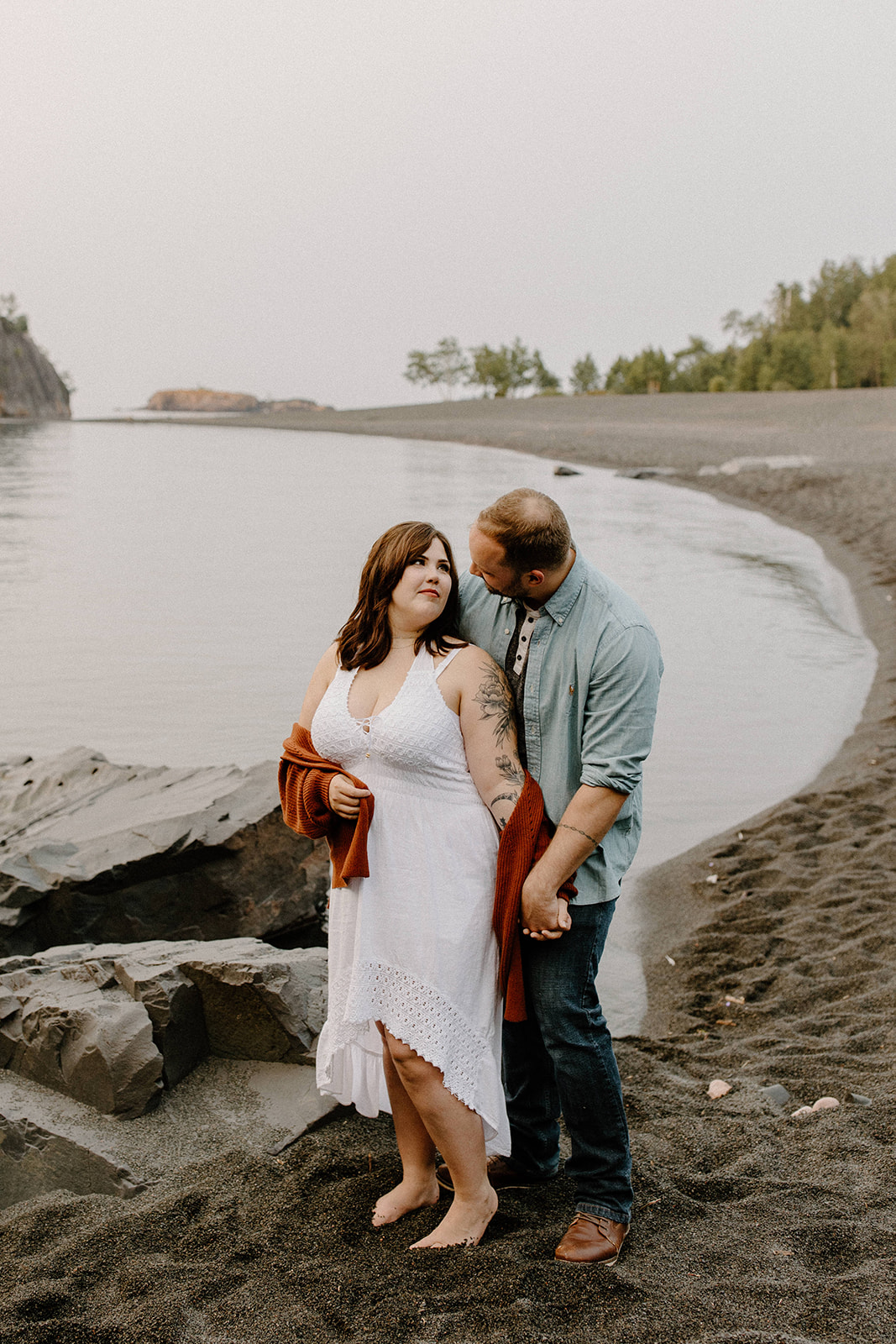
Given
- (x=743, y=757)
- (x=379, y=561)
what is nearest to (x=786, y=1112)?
(x=379, y=561)

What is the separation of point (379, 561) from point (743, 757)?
626cm

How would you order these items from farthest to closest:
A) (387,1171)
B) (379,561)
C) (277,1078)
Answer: (277,1078)
(387,1171)
(379,561)

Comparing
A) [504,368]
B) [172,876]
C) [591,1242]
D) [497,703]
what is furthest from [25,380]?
[591,1242]

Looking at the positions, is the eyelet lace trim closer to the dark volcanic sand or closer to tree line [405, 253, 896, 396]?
the dark volcanic sand

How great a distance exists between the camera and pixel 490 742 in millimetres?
2668

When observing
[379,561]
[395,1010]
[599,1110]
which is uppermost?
[379,561]

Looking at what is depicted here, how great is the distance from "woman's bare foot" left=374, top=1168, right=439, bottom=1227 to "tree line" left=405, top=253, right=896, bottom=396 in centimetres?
7155

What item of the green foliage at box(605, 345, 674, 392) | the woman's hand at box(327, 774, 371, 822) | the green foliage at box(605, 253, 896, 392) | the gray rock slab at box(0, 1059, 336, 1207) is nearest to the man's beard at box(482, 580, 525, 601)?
the woman's hand at box(327, 774, 371, 822)

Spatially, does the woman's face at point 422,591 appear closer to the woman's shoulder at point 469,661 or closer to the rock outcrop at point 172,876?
the woman's shoulder at point 469,661

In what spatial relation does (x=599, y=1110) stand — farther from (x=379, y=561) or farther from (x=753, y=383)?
(x=753, y=383)

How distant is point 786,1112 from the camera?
3.62m

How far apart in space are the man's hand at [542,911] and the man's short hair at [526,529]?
0.75 m

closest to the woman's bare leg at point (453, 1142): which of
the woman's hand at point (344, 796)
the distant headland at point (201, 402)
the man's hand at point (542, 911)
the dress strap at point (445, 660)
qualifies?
the man's hand at point (542, 911)

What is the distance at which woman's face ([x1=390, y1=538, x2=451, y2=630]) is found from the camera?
9.11 ft
